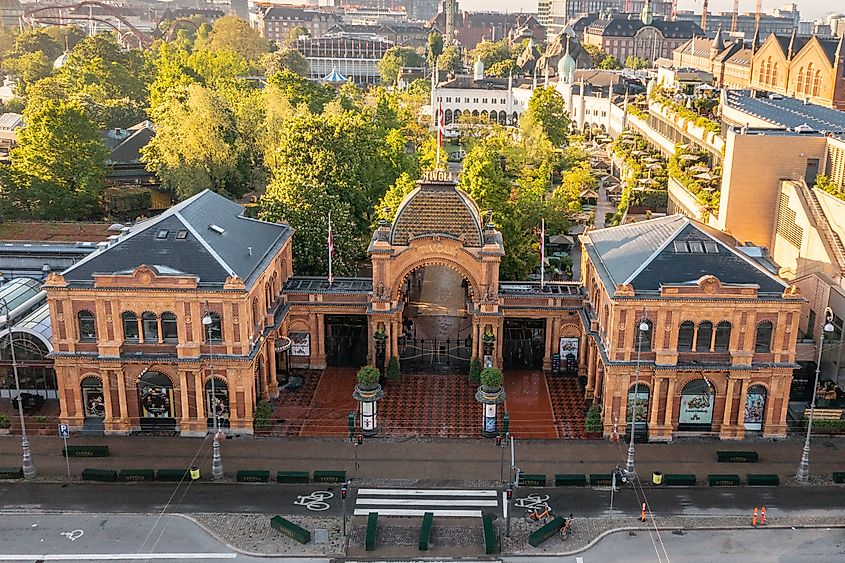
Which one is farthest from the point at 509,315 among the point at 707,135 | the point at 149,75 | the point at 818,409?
the point at 149,75

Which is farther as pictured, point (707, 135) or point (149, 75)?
point (149, 75)

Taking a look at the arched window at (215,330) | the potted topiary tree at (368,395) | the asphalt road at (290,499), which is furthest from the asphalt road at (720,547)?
the arched window at (215,330)

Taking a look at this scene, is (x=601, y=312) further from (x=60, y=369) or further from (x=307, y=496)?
(x=60, y=369)

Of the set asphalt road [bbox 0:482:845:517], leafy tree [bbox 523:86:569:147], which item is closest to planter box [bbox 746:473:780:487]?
asphalt road [bbox 0:482:845:517]

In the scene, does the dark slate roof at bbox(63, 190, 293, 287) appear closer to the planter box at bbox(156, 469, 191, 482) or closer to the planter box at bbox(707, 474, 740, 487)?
the planter box at bbox(156, 469, 191, 482)

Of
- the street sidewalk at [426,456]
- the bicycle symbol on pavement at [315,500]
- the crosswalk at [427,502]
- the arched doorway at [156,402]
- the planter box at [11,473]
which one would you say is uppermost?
the arched doorway at [156,402]

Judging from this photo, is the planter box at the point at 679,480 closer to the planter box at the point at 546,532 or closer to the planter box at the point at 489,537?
the planter box at the point at 546,532

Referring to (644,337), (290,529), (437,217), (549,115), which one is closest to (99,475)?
(290,529)
